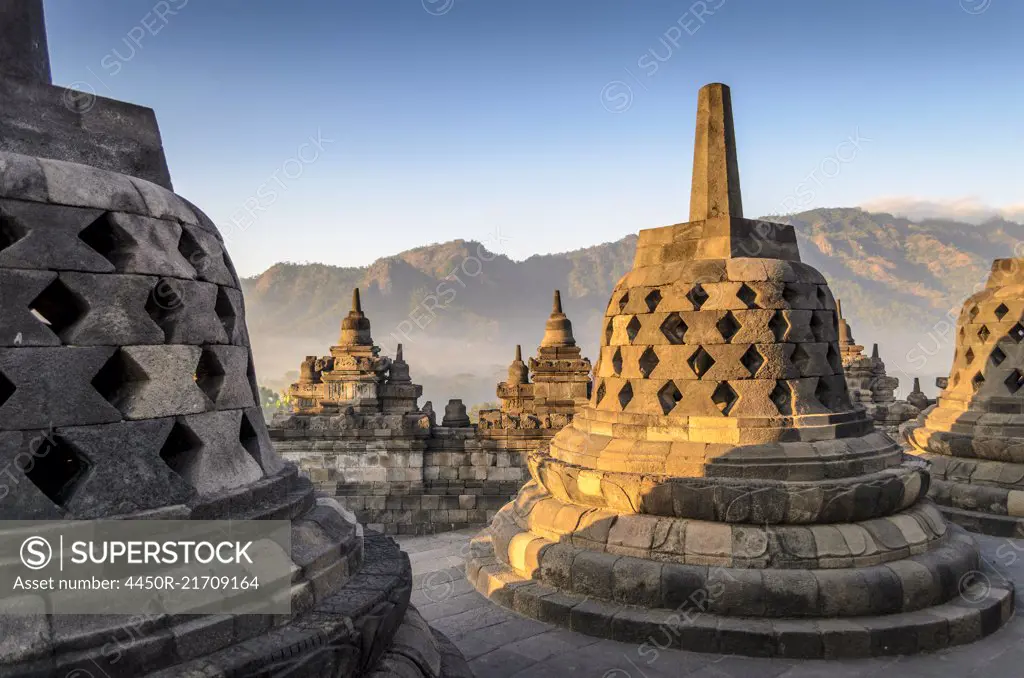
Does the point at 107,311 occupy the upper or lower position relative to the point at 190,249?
lower

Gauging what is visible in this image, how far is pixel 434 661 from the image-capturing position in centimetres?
346

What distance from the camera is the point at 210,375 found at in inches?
124

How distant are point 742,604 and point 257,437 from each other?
11.6 ft

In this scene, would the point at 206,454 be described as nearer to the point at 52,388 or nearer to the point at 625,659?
the point at 52,388

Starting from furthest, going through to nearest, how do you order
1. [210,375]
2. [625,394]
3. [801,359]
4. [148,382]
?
[625,394], [801,359], [210,375], [148,382]

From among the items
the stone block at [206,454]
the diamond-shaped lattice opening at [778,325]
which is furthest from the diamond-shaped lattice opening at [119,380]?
the diamond-shaped lattice opening at [778,325]

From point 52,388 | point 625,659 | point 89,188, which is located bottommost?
point 625,659

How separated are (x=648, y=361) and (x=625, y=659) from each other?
98.8 inches

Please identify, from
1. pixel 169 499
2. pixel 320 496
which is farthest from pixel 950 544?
pixel 169 499

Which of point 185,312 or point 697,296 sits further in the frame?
point 697,296

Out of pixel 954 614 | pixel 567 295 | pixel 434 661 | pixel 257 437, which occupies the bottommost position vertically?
pixel 954 614

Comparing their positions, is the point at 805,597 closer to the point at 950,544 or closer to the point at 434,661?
the point at 950,544

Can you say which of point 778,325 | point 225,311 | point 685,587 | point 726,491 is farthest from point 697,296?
point 225,311

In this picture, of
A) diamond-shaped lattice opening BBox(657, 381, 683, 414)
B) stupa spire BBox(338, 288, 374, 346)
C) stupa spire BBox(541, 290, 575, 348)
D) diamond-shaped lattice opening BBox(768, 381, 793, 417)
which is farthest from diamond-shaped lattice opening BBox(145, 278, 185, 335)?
stupa spire BBox(338, 288, 374, 346)
